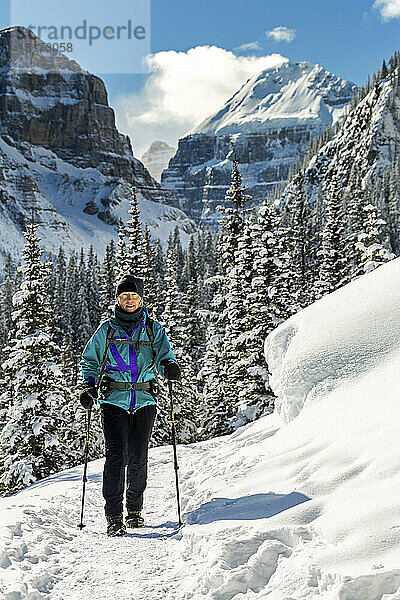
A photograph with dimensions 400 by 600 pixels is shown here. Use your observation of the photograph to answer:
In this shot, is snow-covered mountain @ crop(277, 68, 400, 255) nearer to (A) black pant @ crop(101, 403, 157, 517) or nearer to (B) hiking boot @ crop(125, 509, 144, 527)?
(A) black pant @ crop(101, 403, 157, 517)

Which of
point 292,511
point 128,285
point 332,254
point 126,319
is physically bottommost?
point 292,511

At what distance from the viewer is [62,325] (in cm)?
7231

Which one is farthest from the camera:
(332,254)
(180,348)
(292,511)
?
(332,254)

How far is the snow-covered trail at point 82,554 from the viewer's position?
12.4 ft

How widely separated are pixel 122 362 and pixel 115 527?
1.81 meters

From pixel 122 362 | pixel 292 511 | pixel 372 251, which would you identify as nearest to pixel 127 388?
pixel 122 362

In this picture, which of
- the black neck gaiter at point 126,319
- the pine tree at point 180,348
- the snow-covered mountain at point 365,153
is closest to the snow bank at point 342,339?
the black neck gaiter at point 126,319

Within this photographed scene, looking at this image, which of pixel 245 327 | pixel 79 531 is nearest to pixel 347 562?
pixel 79 531

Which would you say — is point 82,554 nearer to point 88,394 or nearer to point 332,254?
point 88,394

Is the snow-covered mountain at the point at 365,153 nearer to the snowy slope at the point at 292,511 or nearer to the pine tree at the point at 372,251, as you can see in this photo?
the pine tree at the point at 372,251

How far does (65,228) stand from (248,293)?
7299 inches

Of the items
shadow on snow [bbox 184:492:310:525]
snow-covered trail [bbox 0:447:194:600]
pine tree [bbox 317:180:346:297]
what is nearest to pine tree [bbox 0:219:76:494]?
snow-covered trail [bbox 0:447:194:600]

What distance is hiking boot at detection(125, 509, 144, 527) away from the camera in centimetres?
557

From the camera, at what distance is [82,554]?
4633 millimetres
